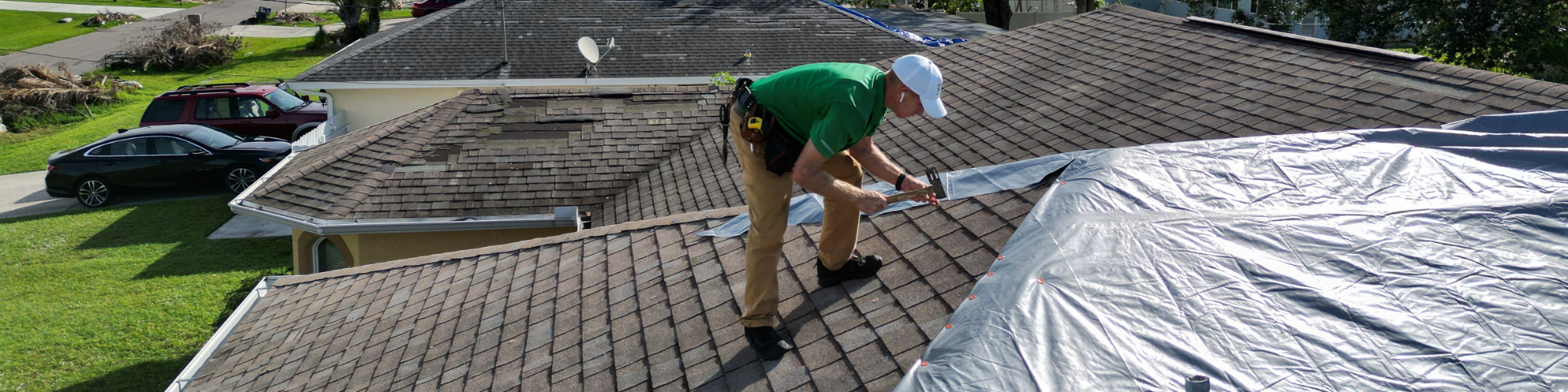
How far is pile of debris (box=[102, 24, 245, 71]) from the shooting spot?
35688 millimetres

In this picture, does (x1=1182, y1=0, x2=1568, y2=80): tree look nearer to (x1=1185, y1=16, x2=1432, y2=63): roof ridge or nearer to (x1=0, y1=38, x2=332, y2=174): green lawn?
(x1=1185, y1=16, x2=1432, y2=63): roof ridge

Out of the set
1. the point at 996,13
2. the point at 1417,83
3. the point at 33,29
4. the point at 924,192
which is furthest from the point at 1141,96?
the point at 33,29

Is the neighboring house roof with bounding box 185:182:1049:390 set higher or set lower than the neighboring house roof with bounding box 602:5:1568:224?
lower

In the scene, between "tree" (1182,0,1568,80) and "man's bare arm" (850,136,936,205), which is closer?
"man's bare arm" (850,136,936,205)

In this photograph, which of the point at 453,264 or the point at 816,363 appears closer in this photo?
the point at 816,363

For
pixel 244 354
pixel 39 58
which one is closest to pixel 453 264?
pixel 244 354

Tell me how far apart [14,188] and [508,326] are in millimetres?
23497

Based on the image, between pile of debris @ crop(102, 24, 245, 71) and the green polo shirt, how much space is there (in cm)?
3888

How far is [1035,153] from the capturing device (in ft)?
20.9

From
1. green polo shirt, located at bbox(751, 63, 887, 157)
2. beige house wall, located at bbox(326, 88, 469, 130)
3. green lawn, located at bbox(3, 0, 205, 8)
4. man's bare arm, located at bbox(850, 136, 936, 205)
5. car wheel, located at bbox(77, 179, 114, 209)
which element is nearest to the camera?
green polo shirt, located at bbox(751, 63, 887, 157)

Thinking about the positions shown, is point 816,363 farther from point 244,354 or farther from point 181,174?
point 181,174

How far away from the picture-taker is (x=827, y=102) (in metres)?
3.95

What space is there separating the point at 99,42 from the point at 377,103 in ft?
101

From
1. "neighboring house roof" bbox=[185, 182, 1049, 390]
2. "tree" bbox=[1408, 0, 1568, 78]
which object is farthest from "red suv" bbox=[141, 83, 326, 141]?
"tree" bbox=[1408, 0, 1568, 78]
